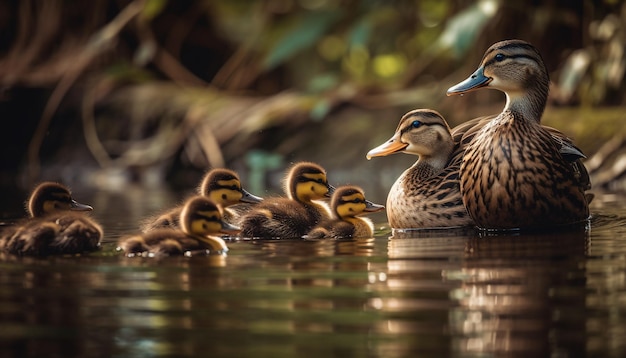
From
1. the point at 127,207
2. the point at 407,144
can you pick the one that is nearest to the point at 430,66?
the point at 127,207

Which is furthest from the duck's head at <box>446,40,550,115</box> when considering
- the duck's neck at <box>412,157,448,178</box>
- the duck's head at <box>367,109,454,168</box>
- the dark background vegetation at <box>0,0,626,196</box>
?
the dark background vegetation at <box>0,0,626,196</box>

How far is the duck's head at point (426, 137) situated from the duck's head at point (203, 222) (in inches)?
47.7

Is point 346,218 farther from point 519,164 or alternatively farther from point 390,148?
point 519,164

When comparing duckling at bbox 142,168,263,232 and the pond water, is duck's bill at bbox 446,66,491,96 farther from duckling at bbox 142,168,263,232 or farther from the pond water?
duckling at bbox 142,168,263,232

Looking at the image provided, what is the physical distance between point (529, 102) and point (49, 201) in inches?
94.4

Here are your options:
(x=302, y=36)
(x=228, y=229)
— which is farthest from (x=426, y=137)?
(x=302, y=36)

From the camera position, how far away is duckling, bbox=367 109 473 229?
237 inches

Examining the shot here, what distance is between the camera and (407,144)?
6.27m

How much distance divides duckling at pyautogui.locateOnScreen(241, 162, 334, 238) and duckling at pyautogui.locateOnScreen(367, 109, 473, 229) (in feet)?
1.08

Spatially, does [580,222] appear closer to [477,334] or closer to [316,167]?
[316,167]

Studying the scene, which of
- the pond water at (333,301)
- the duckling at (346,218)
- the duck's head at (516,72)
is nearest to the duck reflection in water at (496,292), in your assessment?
the pond water at (333,301)

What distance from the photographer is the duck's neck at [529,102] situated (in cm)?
591

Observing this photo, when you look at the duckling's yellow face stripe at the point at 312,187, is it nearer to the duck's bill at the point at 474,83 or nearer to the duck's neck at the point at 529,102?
the duck's bill at the point at 474,83

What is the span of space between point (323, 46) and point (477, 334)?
9.87 m
